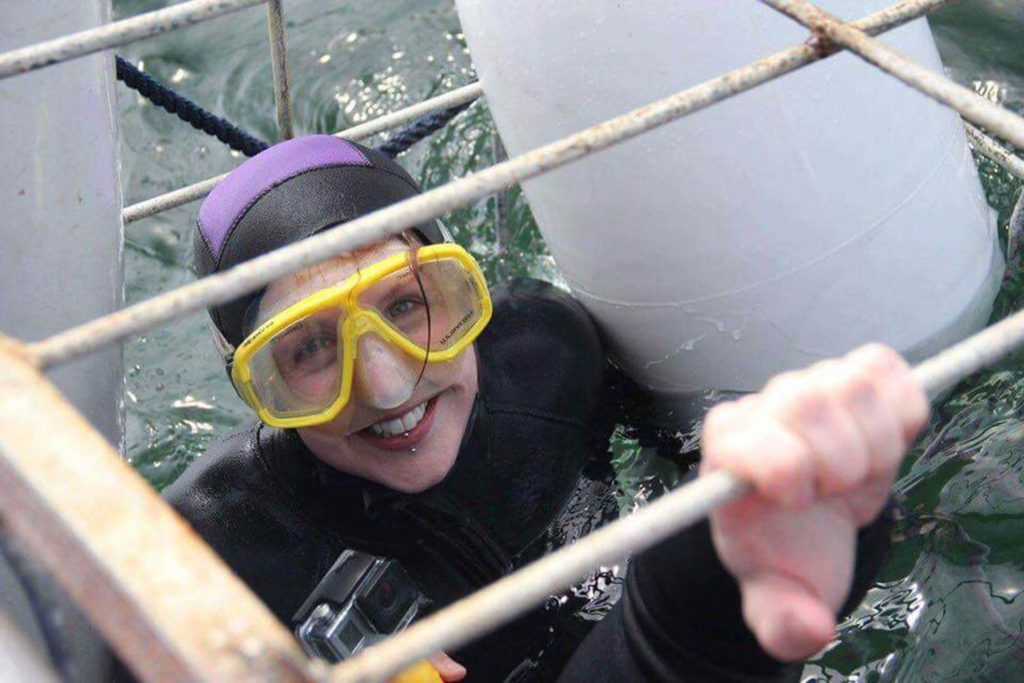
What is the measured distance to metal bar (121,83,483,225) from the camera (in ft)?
7.43

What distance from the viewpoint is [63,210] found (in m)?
1.79

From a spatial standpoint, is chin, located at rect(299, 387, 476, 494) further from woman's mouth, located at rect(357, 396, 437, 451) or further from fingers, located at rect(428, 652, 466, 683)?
fingers, located at rect(428, 652, 466, 683)

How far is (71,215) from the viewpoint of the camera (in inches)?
71.3

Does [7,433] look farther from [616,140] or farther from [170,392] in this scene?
[170,392]

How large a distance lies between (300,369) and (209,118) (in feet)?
2.85

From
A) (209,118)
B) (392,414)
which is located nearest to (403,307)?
(392,414)

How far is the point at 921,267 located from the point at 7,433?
54.7 inches

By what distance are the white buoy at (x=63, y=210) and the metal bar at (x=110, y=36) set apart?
1.20 feet

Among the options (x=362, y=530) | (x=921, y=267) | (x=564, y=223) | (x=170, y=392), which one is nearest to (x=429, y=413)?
(x=362, y=530)

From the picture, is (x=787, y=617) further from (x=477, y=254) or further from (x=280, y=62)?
(x=477, y=254)

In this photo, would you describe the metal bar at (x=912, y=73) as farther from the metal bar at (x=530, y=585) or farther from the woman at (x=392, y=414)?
the woman at (x=392, y=414)

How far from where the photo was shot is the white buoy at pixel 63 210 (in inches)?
67.5

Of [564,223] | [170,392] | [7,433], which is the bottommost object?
[170,392]

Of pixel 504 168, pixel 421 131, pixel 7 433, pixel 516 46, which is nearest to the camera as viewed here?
pixel 7 433
